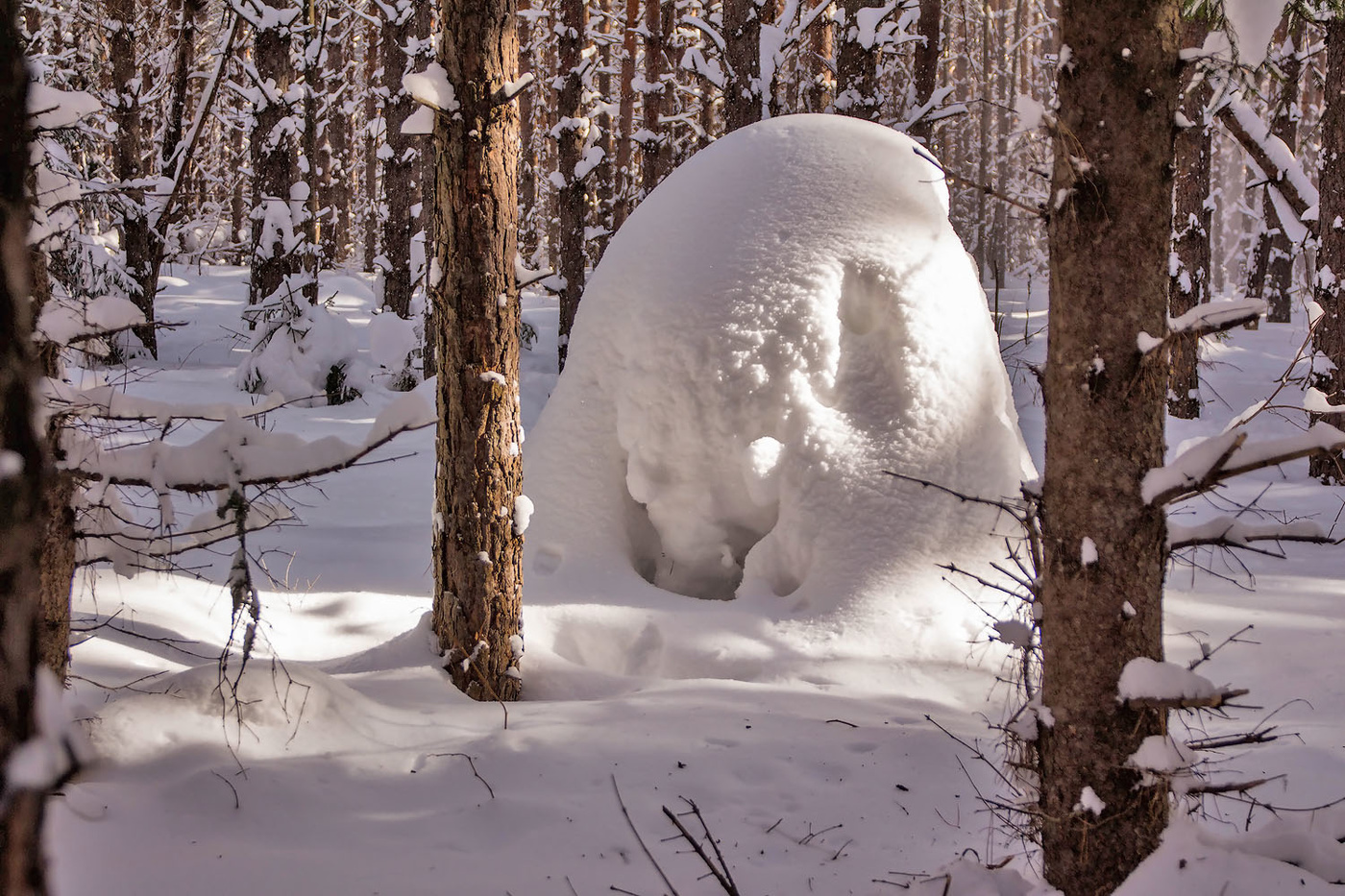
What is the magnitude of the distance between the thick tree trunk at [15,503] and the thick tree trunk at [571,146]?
1132cm

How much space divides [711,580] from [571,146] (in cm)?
809

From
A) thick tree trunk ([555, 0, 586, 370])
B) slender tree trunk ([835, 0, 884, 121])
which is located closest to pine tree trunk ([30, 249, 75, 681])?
slender tree trunk ([835, 0, 884, 121])

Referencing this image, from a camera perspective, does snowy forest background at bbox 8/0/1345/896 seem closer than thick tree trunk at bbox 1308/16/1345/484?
Yes

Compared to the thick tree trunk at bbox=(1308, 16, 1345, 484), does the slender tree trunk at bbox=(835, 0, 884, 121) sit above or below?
above

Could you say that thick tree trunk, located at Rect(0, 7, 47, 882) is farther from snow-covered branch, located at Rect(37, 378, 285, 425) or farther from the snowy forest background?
snow-covered branch, located at Rect(37, 378, 285, 425)

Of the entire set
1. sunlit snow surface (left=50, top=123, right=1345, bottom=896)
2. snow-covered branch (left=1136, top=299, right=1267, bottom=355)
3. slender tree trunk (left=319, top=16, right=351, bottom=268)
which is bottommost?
sunlit snow surface (left=50, top=123, right=1345, bottom=896)

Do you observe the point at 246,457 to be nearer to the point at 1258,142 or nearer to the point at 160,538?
the point at 160,538

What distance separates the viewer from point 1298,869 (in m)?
2.07

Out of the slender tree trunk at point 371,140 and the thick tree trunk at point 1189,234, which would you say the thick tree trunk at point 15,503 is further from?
the slender tree trunk at point 371,140

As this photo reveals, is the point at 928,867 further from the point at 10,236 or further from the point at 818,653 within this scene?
the point at 10,236

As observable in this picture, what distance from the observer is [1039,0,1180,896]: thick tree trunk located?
238 cm

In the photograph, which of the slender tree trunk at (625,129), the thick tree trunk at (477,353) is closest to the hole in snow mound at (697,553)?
the thick tree trunk at (477,353)

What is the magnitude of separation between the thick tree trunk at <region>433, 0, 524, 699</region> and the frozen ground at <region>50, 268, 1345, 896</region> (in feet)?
1.14

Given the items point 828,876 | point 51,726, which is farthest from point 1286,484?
point 51,726
